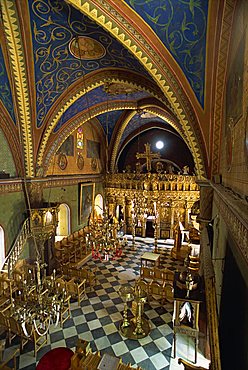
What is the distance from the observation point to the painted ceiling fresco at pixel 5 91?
6.21m

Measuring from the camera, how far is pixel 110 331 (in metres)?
6.34

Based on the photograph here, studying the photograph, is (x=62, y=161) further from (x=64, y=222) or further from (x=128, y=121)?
(x=128, y=121)

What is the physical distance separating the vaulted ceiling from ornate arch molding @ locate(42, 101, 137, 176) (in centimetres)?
8

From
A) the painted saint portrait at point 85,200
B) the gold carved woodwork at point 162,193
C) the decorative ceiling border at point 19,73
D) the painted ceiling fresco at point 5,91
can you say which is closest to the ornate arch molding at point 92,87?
the decorative ceiling border at point 19,73

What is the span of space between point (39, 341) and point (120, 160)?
1315 cm

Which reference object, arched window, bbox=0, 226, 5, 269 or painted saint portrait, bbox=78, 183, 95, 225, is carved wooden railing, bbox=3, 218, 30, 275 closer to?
arched window, bbox=0, 226, 5, 269

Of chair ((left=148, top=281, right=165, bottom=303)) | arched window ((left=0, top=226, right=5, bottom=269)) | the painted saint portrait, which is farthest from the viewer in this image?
the painted saint portrait

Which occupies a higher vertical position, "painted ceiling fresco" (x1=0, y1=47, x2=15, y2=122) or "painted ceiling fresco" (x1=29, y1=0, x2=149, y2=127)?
"painted ceiling fresco" (x1=29, y1=0, x2=149, y2=127)

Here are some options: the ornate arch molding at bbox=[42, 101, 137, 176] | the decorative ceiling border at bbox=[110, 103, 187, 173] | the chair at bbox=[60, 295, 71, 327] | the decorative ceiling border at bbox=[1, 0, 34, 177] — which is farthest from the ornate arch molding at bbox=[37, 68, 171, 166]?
the chair at bbox=[60, 295, 71, 327]

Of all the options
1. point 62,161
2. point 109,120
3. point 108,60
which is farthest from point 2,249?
point 109,120

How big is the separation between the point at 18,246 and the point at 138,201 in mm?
6127

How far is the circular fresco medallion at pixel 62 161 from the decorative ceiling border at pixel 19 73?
2.77m

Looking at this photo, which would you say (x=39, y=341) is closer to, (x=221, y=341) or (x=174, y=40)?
(x=221, y=341)

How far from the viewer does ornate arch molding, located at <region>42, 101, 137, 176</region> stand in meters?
9.26
